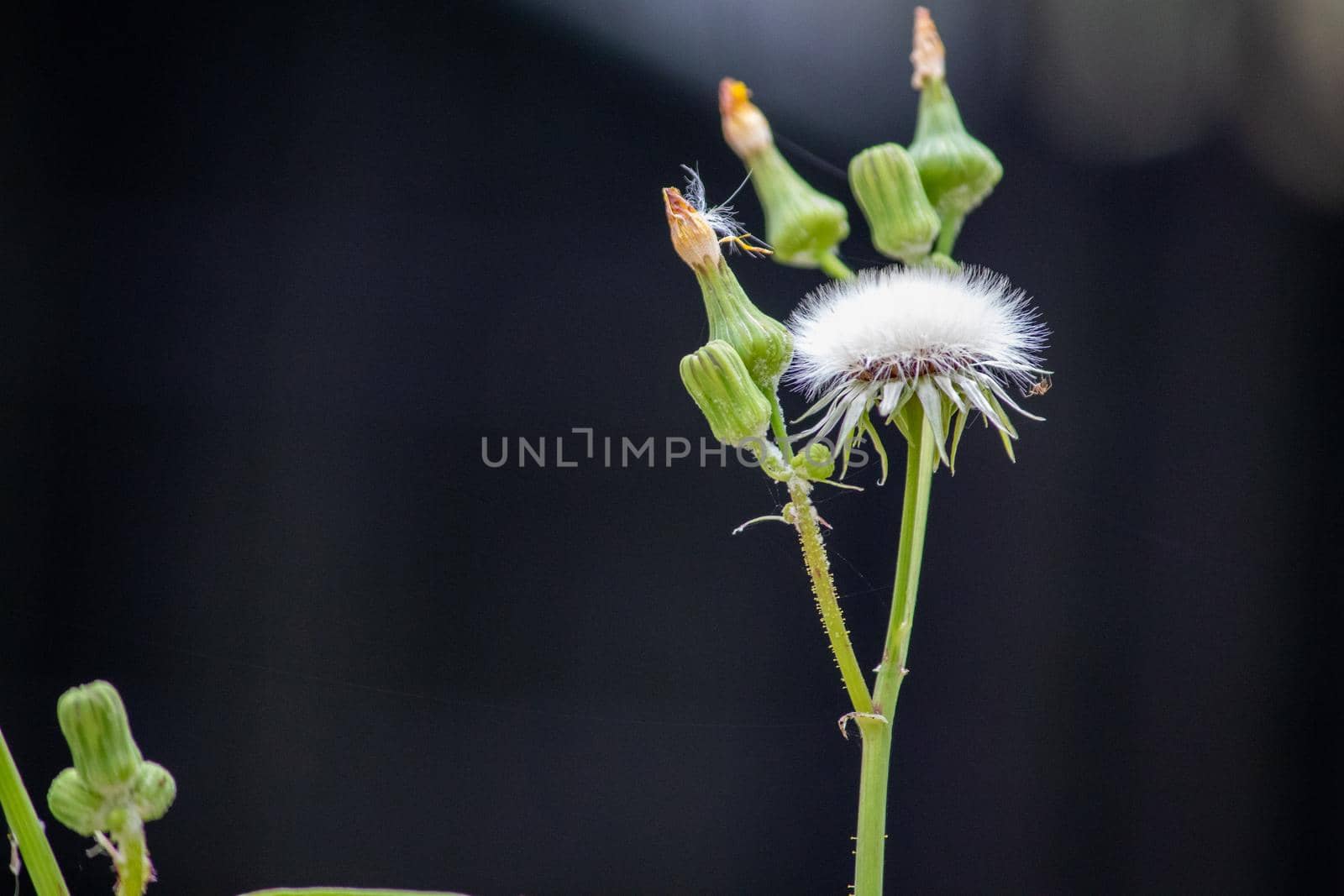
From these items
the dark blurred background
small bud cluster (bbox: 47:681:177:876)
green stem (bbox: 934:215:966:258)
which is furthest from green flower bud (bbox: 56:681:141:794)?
the dark blurred background

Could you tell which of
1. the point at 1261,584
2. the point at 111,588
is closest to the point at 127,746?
the point at 111,588

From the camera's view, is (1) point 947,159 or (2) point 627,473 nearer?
(1) point 947,159

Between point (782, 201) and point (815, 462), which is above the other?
point (782, 201)

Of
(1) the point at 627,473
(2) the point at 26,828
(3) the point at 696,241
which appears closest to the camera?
(2) the point at 26,828

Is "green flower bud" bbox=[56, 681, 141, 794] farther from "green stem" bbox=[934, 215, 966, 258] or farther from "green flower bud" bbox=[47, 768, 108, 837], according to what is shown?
"green stem" bbox=[934, 215, 966, 258]

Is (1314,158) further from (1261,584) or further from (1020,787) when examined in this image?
(1020,787)

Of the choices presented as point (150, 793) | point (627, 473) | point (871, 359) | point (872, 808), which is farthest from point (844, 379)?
point (627, 473)

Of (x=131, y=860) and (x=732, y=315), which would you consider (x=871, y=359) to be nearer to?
(x=732, y=315)
